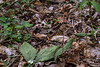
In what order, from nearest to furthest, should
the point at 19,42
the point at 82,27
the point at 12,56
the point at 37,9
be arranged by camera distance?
1. the point at 12,56
2. the point at 19,42
3. the point at 82,27
4. the point at 37,9

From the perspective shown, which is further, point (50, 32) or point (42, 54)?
point (50, 32)

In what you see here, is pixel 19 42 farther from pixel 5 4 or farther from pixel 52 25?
pixel 5 4

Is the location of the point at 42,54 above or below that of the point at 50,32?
below

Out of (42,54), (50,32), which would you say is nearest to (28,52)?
(42,54)

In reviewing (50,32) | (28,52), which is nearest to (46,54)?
(28,52)

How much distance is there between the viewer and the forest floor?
192cm

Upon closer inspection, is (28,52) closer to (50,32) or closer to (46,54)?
(46,54)

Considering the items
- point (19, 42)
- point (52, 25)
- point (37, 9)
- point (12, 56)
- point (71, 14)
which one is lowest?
point (12, 56)

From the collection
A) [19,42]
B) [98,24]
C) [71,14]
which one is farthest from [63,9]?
[19,42]

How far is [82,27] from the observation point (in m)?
2.72

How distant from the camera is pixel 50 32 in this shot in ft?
8.96

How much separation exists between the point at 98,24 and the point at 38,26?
139cm

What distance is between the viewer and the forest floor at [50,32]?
1919 mm

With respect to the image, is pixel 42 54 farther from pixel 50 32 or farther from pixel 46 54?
pixel 50 32
